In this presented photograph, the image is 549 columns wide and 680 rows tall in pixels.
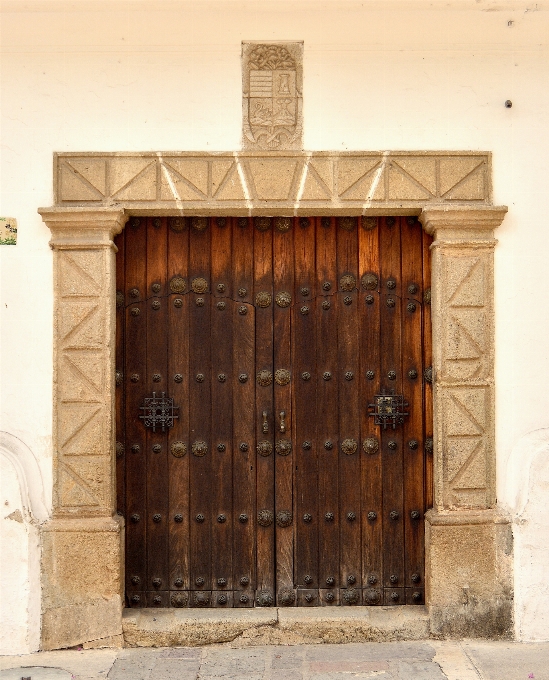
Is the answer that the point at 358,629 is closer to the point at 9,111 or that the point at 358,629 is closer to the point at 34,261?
the point at 34,261

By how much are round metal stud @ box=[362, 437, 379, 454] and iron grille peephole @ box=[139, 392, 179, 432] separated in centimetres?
99

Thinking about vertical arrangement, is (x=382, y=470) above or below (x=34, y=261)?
below

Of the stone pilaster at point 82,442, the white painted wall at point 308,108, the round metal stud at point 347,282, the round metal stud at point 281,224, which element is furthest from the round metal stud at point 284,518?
the round metal stud at point 281,224

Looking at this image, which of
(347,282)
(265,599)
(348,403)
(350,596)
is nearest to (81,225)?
(347,282)

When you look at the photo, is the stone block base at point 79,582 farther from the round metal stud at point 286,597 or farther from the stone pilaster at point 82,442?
the round metal stud at point 286,597

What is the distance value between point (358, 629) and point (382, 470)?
78cm

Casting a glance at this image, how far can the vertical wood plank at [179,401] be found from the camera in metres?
3.73

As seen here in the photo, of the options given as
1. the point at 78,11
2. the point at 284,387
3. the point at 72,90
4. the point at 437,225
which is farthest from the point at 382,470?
the point at 78,11

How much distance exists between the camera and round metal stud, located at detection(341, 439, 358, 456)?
3.72 m

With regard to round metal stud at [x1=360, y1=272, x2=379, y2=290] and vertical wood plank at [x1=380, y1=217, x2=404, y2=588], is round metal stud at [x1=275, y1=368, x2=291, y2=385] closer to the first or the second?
vertical wood plank at [x1=380, y1=217, x2=404, y2=588]

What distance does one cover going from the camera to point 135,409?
3.73m

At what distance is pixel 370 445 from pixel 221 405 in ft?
2.58

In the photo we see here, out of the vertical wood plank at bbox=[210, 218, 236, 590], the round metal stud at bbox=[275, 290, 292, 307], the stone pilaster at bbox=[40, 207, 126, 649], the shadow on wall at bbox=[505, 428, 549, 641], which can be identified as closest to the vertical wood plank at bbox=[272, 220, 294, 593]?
the round metal stud at bbox=[275, 290, 292, 307]

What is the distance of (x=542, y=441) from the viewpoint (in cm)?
356
